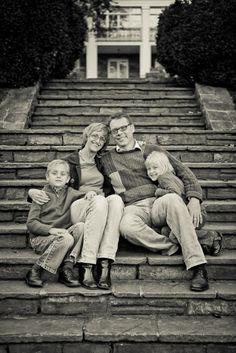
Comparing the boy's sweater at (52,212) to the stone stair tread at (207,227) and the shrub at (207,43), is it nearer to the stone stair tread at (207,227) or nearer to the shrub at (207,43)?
the stone stair tread at (207,227)

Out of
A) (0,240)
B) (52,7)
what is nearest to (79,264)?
(0,240)

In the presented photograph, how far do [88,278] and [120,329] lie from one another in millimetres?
424

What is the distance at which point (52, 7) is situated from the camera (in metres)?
6.51

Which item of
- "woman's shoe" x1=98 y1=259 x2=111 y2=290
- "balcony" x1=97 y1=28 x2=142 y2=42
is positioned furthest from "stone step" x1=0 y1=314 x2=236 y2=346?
"balcony" x1=97 y1=28 x2=142 y2=42

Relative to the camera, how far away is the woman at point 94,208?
2.65 meters

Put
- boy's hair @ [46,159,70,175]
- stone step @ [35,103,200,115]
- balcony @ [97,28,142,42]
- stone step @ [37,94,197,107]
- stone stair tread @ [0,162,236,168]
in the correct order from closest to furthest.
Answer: boy's hair @ [46,159,70,175], stone stair tread @ [0,162,236,168], stone step @ [35,103,200,115], stone step @ [37,94,197,107], balcony @ [97,28,142,42]

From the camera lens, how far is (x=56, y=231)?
9.14 ft

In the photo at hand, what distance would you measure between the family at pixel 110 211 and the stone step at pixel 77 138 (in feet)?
4.62

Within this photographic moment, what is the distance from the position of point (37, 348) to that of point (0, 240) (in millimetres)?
1099

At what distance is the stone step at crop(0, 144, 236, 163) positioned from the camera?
14.0 ft

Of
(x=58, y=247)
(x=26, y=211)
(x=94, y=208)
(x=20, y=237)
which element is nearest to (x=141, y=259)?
(x=94, y=208)

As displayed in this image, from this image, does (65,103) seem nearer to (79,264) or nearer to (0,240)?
(0,240)

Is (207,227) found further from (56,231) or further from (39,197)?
(39,197)

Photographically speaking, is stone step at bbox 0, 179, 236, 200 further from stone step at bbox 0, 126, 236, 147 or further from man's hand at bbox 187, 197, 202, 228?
stone step at bbox 0, 126, 236, 147
